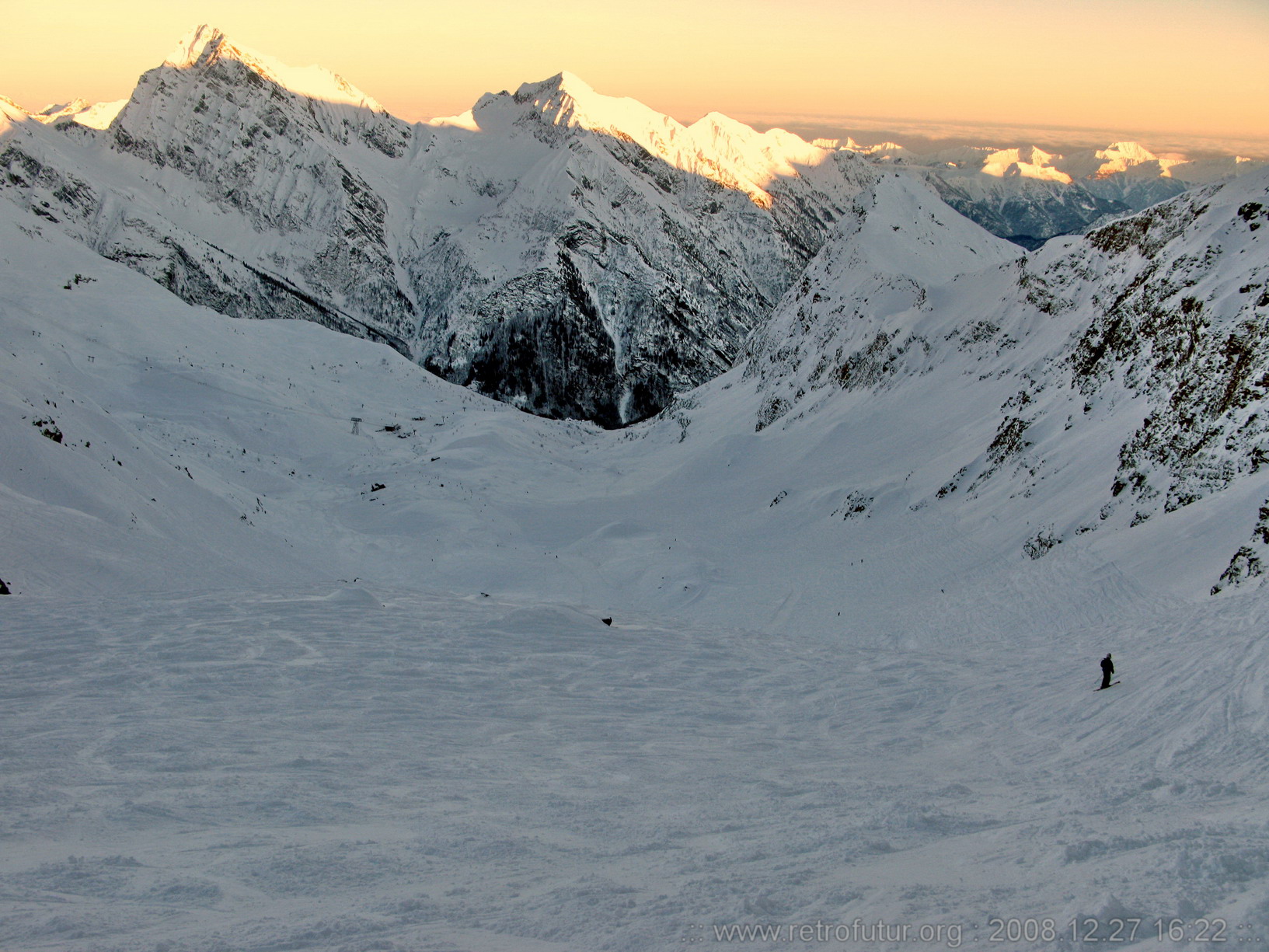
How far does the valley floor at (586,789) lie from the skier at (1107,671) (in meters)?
0.33

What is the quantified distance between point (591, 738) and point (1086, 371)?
93.6ft

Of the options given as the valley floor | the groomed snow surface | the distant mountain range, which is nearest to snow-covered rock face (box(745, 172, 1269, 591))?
the groomed snow surface

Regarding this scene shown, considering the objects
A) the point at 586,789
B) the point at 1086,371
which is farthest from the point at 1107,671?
the point at 1086,371

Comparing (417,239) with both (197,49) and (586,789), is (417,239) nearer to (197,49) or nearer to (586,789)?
(197,49)

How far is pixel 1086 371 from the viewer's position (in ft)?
104

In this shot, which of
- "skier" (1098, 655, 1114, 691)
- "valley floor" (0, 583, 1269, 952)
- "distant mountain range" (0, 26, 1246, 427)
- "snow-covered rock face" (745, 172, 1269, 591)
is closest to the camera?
"valley floor" (0, 583, 1269, 952)

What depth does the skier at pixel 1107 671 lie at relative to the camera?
37.7 feet

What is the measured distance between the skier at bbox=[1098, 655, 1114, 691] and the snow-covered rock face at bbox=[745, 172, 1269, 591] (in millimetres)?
4949

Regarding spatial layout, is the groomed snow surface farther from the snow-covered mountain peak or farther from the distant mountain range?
the snow-covered mountain peak

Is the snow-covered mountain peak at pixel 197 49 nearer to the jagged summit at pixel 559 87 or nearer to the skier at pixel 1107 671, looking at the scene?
the jagged summit at pixel 559 87

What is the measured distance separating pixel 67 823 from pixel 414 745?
3232 millimetres

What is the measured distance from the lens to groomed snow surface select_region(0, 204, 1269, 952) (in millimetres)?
4926

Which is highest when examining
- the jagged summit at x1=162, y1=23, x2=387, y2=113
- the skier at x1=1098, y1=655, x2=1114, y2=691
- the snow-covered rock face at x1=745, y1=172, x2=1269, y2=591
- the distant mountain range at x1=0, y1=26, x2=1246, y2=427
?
the jagged summit at x1=162, y1=23, x2=387, y2=113

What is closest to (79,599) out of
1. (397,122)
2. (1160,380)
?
(1160,380)
